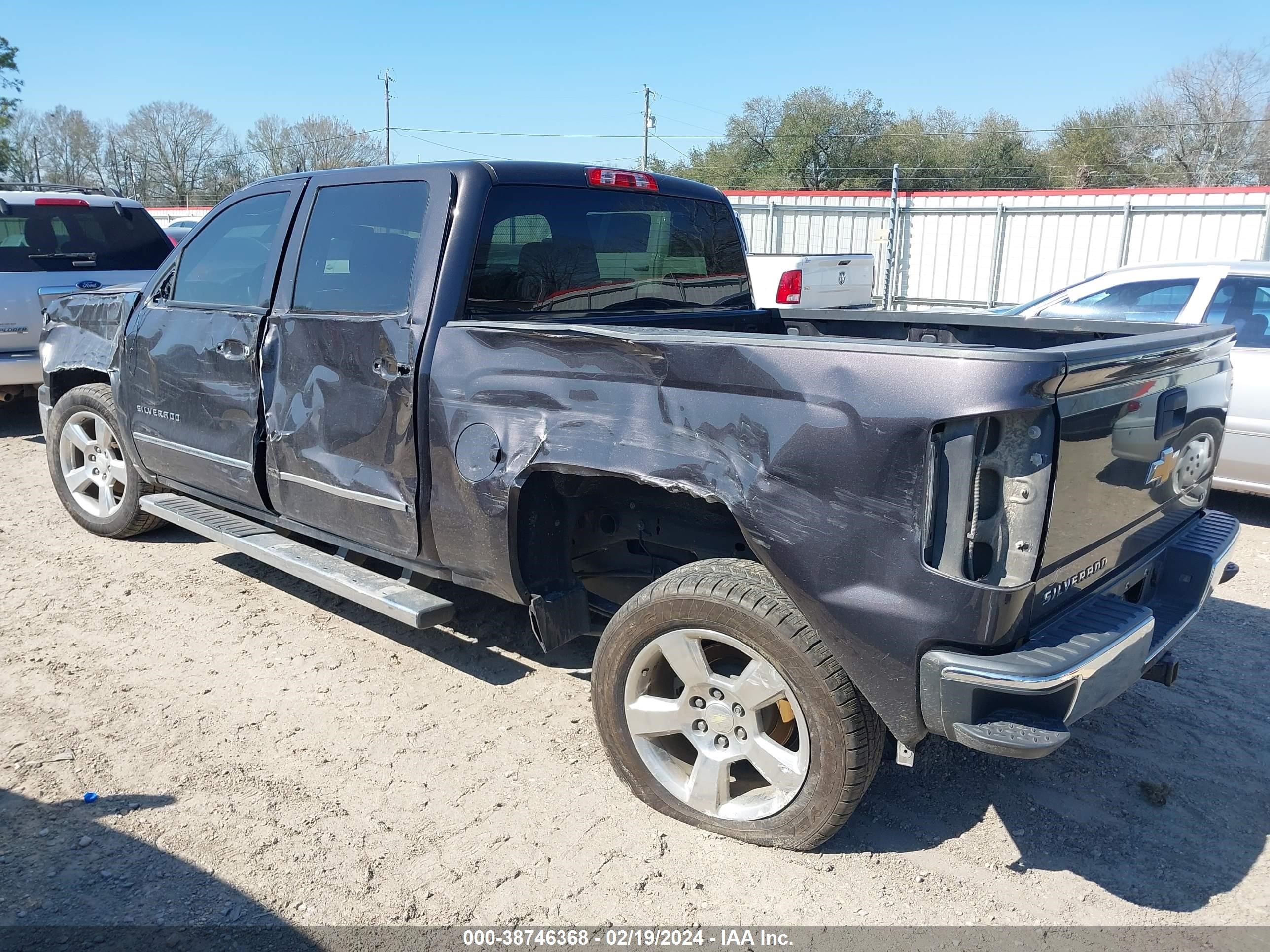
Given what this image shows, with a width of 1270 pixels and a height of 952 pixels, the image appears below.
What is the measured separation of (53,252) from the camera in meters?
8.21

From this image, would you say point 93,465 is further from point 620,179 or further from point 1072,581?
point 1072,581

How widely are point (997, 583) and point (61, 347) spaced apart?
5.61 metres

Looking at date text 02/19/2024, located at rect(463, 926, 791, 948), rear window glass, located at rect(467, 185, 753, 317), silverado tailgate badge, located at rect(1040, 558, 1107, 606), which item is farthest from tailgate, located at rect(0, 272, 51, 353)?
silverado tailgate badge, located at rect(1040, 558, 1107, 606)

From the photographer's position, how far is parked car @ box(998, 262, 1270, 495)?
6055mm

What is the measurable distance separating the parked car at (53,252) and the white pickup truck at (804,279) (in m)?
6.95

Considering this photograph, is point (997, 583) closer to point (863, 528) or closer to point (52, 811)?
point (863, 528)

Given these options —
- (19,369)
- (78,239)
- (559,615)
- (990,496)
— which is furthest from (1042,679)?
(78,239)

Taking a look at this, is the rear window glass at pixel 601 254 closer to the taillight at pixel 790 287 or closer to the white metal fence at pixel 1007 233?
the taillight at pixel 790 287

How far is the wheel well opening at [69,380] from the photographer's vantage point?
19.2 ft

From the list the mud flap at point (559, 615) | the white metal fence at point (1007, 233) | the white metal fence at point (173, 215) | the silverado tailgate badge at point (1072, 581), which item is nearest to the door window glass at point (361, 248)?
the mud flap at point (559, 615)

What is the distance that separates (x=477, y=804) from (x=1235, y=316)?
5.83m

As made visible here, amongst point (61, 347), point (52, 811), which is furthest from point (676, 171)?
point (52, 811)

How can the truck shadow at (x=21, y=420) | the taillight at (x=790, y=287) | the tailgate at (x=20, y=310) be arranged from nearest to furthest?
the tailgate at (x=20, y=310)
the truck shadow at (x=21, y=420)
the taillight at (x=790, y=287)

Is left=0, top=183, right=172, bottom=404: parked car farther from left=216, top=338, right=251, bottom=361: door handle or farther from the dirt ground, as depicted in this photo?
the dirt ground
